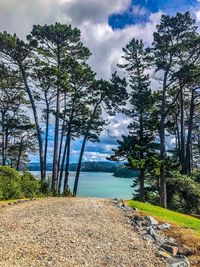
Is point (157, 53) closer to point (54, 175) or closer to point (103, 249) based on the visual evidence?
point (54, 175)

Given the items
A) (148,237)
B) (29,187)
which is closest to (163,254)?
(148,237)

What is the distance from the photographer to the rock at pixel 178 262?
6657mm

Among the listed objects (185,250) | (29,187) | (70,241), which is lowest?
(185,250)

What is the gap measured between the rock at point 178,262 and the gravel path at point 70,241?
0.70 ft

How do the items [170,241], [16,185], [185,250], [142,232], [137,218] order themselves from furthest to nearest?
[16,185] → [137,218] → [142,232] → [170,241] → [185,250]

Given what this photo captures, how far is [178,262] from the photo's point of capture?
6758 mm

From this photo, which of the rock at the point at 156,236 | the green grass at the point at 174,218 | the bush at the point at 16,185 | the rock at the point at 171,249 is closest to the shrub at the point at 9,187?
the bush at the point at 16,185

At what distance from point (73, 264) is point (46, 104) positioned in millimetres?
23098

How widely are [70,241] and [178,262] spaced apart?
8.72ft

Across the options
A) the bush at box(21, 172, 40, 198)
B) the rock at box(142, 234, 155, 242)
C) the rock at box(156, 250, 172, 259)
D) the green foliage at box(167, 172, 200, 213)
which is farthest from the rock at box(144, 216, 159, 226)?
the green foliage at box(167, 172, 200, 213)

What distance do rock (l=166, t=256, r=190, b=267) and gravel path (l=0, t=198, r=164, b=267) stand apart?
21 cm

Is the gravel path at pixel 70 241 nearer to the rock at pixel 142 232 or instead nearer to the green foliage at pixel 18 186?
the rock at pixel 142 232

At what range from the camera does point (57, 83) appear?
1027 inches

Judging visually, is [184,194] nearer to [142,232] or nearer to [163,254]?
[142,232]
